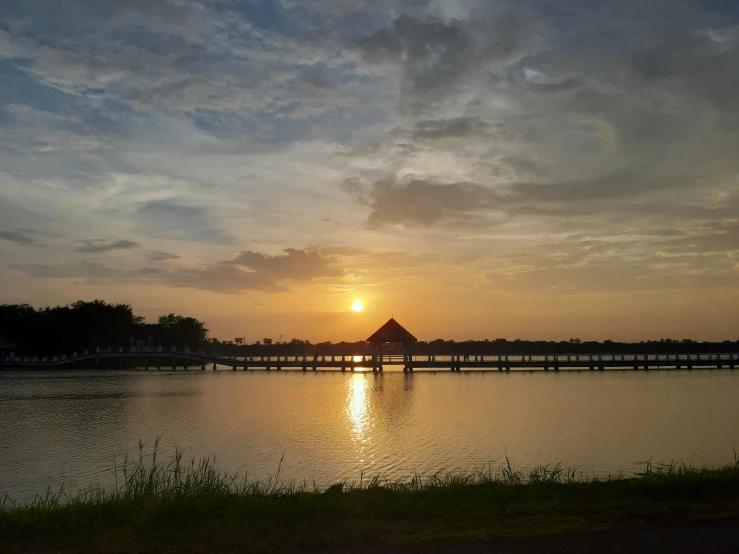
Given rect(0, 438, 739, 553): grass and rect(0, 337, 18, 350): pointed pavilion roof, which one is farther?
rect(0, 337, 18, 350): pointed pavilion roof

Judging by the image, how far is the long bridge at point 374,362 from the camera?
7138cm

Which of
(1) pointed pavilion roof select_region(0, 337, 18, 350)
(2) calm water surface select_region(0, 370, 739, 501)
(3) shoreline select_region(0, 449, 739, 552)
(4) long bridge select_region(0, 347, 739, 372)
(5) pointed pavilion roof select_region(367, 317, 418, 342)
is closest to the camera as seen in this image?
(3) shoreline select_region(0, 449, 739, 552)

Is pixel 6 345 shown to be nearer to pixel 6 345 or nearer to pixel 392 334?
pixel 6 345

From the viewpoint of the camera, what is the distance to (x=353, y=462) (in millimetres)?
19859

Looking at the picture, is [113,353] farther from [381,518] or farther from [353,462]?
[381,518]

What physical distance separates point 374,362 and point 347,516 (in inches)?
2500

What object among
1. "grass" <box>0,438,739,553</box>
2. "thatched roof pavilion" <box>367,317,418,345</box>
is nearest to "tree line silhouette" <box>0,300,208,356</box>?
"thatched roof pavilion" <box>367,317,418,345</box>

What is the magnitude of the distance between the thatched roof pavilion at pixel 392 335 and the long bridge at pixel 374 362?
4202 mm

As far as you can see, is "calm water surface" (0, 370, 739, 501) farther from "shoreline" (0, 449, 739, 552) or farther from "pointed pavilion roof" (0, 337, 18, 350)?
"pointed pavilion roof" (0, 337, 18, 350)

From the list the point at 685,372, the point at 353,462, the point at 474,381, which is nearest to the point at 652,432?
the point at 353,462

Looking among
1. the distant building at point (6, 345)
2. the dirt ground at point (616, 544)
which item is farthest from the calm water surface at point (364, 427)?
the distant building at point (6, 345)

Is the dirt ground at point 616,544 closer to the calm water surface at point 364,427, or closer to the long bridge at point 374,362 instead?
the calm water surface at point 364,427

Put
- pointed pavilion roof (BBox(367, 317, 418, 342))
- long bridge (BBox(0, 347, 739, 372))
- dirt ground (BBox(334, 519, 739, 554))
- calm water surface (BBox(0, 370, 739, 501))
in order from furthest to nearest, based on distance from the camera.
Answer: long bridge (BBox(0, 347, 739, 372)), pointed pavilion roof (BBox(367, 317, 418, 342)), calm water surface (BBox(0, 370, 739, 501)), dirt ground (BBox(334, 519, 739, 554))

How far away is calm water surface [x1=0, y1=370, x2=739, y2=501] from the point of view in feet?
62.7
